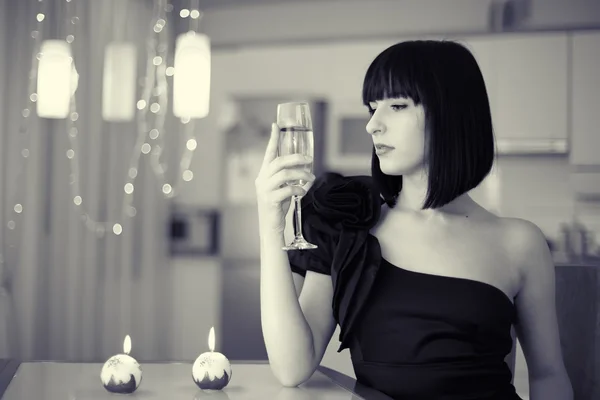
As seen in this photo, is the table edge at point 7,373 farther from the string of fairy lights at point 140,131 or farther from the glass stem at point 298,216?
the string of fairy lights at point 140,131

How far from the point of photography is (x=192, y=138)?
3924mm

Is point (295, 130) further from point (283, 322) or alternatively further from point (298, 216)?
point (283, 322)

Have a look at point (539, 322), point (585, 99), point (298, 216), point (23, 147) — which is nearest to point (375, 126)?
point (298, 216)

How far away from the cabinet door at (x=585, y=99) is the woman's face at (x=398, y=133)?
2805 millimetres

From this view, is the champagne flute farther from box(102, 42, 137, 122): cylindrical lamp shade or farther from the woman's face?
box(102, 42, 137, 122): cylindrical lamp shade

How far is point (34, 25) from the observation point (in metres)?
3.44

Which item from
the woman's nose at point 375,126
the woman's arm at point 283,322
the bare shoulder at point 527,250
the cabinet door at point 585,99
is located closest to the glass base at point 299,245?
the woman's arm at point 283,322

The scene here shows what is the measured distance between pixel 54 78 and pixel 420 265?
262cm

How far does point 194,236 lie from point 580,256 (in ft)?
6.88

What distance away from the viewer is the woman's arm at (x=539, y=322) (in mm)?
1312

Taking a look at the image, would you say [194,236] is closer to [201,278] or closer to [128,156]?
[201,278]

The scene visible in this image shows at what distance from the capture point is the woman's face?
1.25 meters

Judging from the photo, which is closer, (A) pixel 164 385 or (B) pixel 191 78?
(A) pixel 164 385

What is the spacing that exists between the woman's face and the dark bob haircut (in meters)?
0.01
